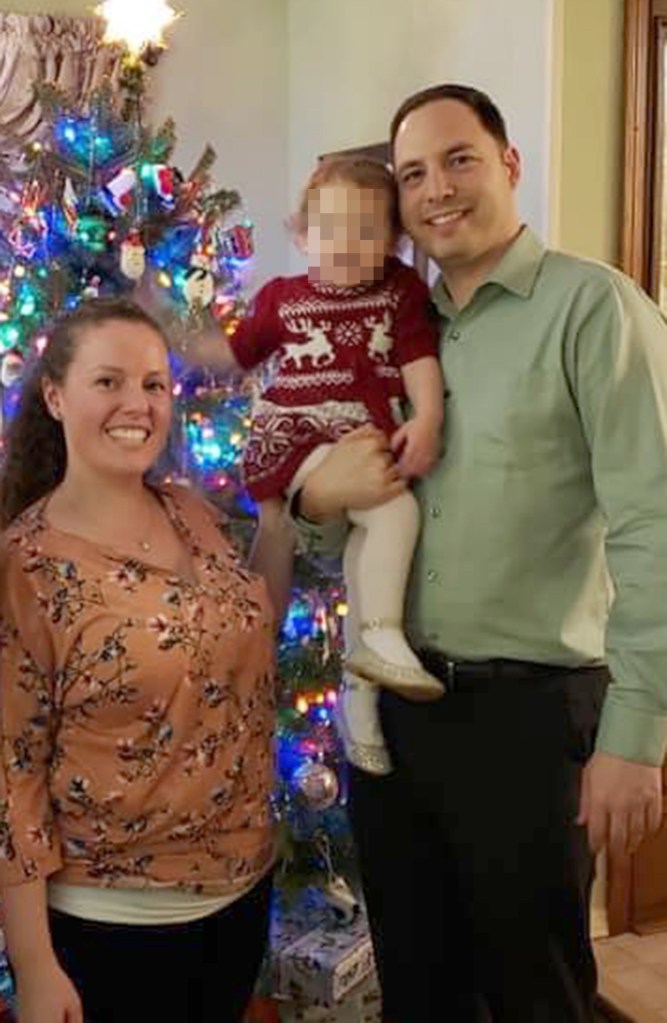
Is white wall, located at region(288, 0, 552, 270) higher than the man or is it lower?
higher

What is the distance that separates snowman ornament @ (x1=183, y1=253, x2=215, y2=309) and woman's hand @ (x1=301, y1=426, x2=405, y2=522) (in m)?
0.74

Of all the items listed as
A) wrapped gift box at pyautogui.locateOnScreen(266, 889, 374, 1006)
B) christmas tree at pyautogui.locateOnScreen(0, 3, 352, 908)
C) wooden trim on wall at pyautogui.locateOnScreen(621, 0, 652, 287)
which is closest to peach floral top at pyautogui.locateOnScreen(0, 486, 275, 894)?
christmas tree at pyautogui.locateOnScreen(0, 3, 352, 908)

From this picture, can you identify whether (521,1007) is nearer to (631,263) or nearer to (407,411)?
(407,411)

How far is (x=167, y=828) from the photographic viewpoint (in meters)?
1.41

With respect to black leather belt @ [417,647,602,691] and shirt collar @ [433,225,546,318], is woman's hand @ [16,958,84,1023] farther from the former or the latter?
shirt collar @ [433,225,546,318]

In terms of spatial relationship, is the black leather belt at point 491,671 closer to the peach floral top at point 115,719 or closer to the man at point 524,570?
the man at point 524,570

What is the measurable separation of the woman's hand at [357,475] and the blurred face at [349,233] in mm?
228

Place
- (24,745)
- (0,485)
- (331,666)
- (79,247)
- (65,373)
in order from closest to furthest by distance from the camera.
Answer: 1. (24,745)
2. (65,373)
3. (0,485)
4. (79,247)
5. (331,666)

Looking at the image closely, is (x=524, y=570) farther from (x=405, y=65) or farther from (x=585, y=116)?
(x=405, y=65)

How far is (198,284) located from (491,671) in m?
1.09

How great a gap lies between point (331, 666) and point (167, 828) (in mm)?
1007

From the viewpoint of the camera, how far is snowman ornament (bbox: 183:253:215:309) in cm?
227

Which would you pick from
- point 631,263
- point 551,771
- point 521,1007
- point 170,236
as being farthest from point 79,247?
point 521,1007

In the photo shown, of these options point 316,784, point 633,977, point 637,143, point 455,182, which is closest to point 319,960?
point 316,784
